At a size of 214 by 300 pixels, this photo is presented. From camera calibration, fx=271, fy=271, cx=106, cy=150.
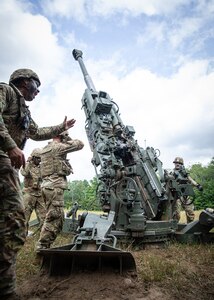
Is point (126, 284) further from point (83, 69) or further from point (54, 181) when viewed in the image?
point (83, 69)

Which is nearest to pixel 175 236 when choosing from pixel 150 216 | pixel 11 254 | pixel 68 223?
pixel 150 216

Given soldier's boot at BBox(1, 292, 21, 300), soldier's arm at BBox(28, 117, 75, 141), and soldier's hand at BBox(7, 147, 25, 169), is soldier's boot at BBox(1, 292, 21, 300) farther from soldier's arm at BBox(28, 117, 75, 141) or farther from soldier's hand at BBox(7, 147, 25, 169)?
soldier's arm at BBox(28, 117, 75, 141)

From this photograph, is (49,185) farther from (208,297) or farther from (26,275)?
(208,297)

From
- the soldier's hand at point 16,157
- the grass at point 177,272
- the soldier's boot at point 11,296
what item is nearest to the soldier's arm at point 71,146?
the grass at point 177,272

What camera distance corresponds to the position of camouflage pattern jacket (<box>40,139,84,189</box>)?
4332 millimetres

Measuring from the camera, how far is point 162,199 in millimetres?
5711

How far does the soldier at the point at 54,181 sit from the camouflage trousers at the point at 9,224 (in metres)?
1.70

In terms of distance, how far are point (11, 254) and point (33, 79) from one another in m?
1.79

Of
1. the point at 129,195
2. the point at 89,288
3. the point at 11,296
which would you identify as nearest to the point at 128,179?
the point at 129,195

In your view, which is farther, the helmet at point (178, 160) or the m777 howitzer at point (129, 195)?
the helmet at point (178, 160)

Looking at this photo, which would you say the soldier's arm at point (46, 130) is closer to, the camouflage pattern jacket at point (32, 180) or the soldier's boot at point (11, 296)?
the soldier's boot at point (11, 296)

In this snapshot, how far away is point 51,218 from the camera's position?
402 cm

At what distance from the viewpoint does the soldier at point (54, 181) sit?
3969 millimetres

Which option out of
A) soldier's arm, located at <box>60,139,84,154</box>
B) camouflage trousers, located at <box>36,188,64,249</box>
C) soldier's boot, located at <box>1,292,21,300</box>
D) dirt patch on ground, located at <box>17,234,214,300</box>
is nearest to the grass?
dirt patch on ground, located at <box>17,234,214,300</box>
